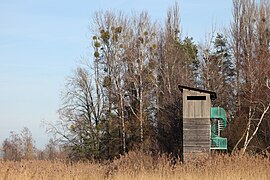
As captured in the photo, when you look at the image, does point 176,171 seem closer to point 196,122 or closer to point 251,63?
point 196,122

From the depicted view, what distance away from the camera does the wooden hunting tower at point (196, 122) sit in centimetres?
2775

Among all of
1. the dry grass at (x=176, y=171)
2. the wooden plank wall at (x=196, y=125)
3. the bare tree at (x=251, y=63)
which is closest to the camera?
the dry grass at (x=176, y=171)

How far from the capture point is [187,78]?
42.0m

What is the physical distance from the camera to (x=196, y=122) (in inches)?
1127

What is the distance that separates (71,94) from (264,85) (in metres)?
15.3

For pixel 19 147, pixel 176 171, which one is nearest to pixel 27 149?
pixel 19 147

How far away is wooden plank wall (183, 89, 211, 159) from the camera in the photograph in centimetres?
2775

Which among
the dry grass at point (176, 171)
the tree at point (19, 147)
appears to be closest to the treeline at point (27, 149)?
the tree at point (19, 147)

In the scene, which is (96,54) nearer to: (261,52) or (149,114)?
(149,114)

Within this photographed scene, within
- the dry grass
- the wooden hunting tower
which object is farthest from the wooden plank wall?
the dry grass

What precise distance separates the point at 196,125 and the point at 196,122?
187 millimetres

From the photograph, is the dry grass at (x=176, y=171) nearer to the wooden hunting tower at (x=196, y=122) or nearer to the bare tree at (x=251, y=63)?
the wooden hunting tower at (x=196, y=122)

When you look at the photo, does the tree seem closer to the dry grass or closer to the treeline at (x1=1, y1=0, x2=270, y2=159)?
the treeline at (x1=1, y1=0, x2=270, y2=159)

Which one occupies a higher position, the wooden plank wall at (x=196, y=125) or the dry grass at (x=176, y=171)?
the wooden plank wall at (x=196, y=125)
